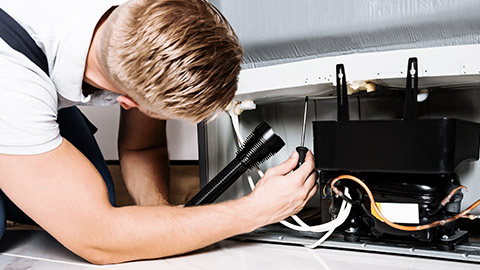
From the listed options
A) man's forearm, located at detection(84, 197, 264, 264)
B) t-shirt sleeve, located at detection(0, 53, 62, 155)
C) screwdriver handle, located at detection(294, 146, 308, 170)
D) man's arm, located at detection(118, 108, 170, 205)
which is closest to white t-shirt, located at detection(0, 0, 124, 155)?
t-shirt sleeve, located at detection(0, 53, 62, 155)

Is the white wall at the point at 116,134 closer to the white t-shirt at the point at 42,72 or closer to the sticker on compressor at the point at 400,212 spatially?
the white t-shirt at the point at 42,72

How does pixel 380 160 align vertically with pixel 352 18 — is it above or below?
below

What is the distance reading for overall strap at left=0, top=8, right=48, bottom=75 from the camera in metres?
0.75

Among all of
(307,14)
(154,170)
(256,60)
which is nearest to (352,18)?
(307,14)

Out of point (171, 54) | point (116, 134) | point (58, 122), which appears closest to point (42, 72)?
point (171, 54)

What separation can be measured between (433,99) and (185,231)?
60 cm

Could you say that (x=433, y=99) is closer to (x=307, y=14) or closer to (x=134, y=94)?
(x=307, y=14)

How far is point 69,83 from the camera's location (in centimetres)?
82

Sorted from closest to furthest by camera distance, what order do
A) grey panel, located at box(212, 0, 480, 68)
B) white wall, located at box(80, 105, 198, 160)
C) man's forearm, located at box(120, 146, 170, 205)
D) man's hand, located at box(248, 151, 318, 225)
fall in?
grey panel, located at box(212, 0, 480, 68) → man's hand, located at box(248, 151, 318, 225) → man's forearm, located at box(120, 146, 170, 205) → white wall, located at box(80, 105, 198, 160)

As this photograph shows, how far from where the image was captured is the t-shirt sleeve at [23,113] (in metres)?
0.70

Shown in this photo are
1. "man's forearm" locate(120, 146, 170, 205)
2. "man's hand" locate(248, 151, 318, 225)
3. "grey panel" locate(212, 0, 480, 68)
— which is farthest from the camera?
"man's forearm" locate(120, 146, 170, 205)

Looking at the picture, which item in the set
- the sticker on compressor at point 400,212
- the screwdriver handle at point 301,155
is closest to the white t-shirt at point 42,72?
the screwdriver handle at point 301,155

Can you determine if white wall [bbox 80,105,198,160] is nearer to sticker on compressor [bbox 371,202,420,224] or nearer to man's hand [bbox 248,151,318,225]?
man's hand [bbox 248,151,318,225]

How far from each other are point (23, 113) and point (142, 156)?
0.49m
